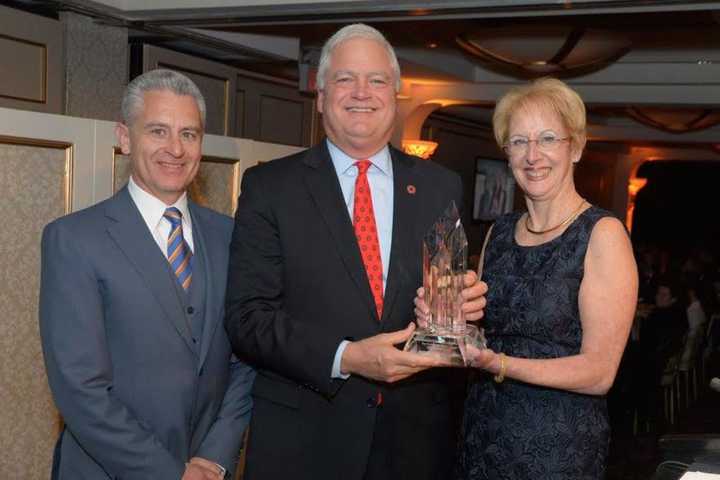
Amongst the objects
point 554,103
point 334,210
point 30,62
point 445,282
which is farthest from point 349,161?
point 30,62

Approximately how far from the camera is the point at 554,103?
7.13 ft

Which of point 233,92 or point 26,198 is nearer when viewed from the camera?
point 26,198

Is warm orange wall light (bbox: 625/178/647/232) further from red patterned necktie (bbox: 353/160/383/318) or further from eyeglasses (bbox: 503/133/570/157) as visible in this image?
red patterned necktie (bbox: 353/160/383/318)

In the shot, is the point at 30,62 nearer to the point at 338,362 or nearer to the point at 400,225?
the point at 400,225

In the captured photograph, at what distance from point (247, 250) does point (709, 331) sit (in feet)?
30.8

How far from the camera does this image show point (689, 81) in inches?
307

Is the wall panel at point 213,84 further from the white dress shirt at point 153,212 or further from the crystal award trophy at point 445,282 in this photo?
the crystal award trophy at point 445,282

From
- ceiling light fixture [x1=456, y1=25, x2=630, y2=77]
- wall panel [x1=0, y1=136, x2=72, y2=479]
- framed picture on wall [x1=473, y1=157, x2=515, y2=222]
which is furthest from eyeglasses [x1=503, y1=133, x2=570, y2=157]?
framed picture on wall [x1=473, y1=157, x2=515, y2=222]

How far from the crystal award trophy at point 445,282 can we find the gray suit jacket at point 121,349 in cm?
59

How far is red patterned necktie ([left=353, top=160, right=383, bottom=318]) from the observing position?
6.62 feet

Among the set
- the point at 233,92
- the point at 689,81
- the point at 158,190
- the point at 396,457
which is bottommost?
the point at 396,457

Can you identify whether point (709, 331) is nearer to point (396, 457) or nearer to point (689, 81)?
point (689, 81)

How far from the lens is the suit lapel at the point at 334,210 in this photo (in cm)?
198

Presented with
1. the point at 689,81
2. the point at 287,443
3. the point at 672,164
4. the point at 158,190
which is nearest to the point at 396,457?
the point at 287,443
